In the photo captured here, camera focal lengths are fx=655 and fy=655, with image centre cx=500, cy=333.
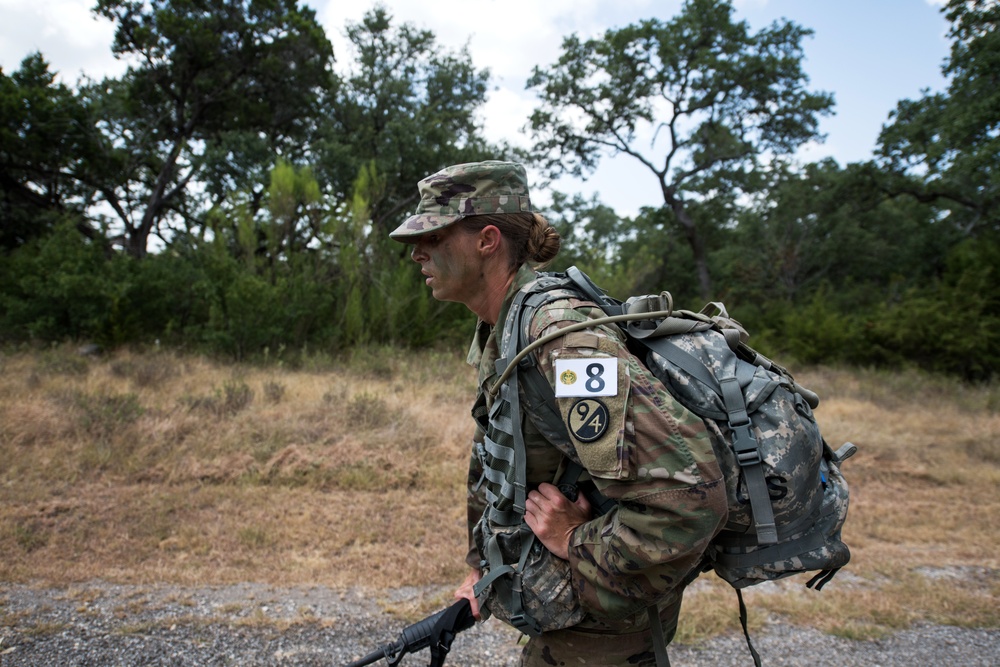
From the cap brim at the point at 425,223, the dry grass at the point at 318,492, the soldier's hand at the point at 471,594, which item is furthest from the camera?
the dry grass at the point at 318,492

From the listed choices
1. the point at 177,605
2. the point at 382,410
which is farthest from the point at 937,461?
the point at 177,605

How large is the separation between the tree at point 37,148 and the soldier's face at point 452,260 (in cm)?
1673

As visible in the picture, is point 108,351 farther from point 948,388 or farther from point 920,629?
point 948,388

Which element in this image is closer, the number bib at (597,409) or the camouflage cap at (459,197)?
the number bib at (597,409)

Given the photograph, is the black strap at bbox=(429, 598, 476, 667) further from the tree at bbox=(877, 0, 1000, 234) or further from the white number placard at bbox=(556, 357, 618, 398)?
the tree at bbox=(877, 0, 1000, 234)

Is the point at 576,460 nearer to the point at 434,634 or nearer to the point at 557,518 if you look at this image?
the point at 557,518

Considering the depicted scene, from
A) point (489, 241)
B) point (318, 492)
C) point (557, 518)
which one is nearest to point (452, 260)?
point (489, 241)

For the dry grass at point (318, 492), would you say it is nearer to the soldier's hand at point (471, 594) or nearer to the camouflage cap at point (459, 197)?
the soldier's hand at point (471, 594)

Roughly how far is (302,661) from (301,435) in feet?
12.3

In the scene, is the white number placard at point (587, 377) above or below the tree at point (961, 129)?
below

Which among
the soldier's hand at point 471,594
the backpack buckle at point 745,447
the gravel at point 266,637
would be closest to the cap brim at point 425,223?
the backpack buckle at point 745,447

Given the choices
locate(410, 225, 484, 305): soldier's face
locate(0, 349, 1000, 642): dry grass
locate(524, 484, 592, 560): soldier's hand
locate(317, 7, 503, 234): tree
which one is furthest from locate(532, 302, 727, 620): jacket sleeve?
locate(317, 7, 503, 234): tree

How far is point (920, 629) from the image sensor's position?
363 centimetres

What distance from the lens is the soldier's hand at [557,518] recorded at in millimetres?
A: 1528
